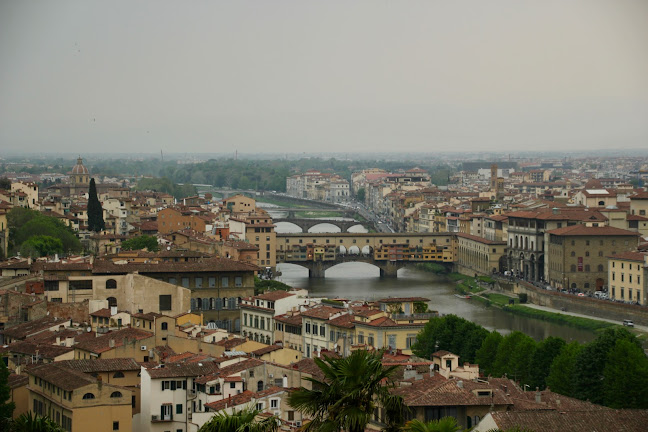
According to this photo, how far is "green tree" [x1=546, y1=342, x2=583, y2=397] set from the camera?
1925 cm

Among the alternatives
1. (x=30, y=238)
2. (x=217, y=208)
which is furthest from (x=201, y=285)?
(x=217, y=208)

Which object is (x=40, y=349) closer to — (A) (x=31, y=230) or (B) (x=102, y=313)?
(B) (x=102, y=313)

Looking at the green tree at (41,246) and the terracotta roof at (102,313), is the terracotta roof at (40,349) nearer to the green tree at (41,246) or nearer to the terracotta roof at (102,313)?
the terracotta roof at (102,313)

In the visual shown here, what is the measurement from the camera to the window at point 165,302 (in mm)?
24466

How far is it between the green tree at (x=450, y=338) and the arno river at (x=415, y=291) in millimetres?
7700

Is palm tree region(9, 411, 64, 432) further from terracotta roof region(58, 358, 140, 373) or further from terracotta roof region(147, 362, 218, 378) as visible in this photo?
terracotta roof region(58, 358, 140, 373)

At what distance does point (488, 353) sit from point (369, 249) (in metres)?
31.0

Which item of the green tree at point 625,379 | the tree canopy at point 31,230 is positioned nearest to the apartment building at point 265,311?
the green tree at point 625,379

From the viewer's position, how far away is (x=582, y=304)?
35469 millimetres

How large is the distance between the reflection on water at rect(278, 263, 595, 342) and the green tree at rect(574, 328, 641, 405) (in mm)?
9754

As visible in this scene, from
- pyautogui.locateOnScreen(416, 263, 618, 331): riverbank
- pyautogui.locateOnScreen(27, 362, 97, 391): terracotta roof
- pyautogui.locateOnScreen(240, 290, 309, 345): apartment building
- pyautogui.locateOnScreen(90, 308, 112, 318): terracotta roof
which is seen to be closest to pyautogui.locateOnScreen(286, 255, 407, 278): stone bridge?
pyautogui.locateOnScreen(416, 263, 618, 331): riverbank

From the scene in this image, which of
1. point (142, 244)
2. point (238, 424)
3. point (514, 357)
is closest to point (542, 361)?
point (514, 357)

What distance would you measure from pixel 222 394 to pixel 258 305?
9.55 metres

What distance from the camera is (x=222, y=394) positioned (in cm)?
1538
